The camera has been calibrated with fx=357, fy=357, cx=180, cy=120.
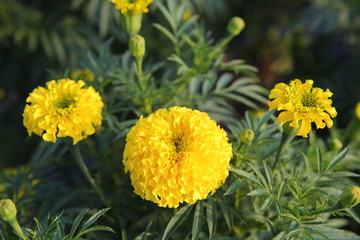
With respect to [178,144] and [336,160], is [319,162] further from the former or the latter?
[178,144]

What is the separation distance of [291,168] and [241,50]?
6.89 ft

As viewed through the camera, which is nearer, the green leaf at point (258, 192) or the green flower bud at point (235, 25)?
the green leaf at point (258, 192)

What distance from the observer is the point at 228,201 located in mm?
882

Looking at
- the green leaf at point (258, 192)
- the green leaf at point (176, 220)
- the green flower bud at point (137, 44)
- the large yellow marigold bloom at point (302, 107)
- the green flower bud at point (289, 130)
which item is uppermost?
the green flower bud at point (137, 44)

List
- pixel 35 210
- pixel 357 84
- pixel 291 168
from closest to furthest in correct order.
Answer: pixel 291 168
pixel 35 210
pixel 357 84

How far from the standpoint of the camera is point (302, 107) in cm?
68

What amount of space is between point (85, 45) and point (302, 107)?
154 cm

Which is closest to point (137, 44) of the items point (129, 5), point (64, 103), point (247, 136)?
point (129, 5)

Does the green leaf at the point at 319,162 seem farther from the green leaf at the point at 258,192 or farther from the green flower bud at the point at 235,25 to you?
the green flower bud at the point at 235,25

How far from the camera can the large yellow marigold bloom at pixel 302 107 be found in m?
0.68

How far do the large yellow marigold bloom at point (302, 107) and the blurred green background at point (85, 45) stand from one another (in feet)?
3.30

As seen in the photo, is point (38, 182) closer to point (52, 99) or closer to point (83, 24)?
point (52, 99)

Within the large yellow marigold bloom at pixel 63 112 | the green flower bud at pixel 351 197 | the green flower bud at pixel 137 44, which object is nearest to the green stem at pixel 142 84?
the green flower bud at pixel 137 44

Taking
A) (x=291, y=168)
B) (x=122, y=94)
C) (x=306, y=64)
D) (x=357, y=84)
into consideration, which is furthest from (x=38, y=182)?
(x=306, y=64)
